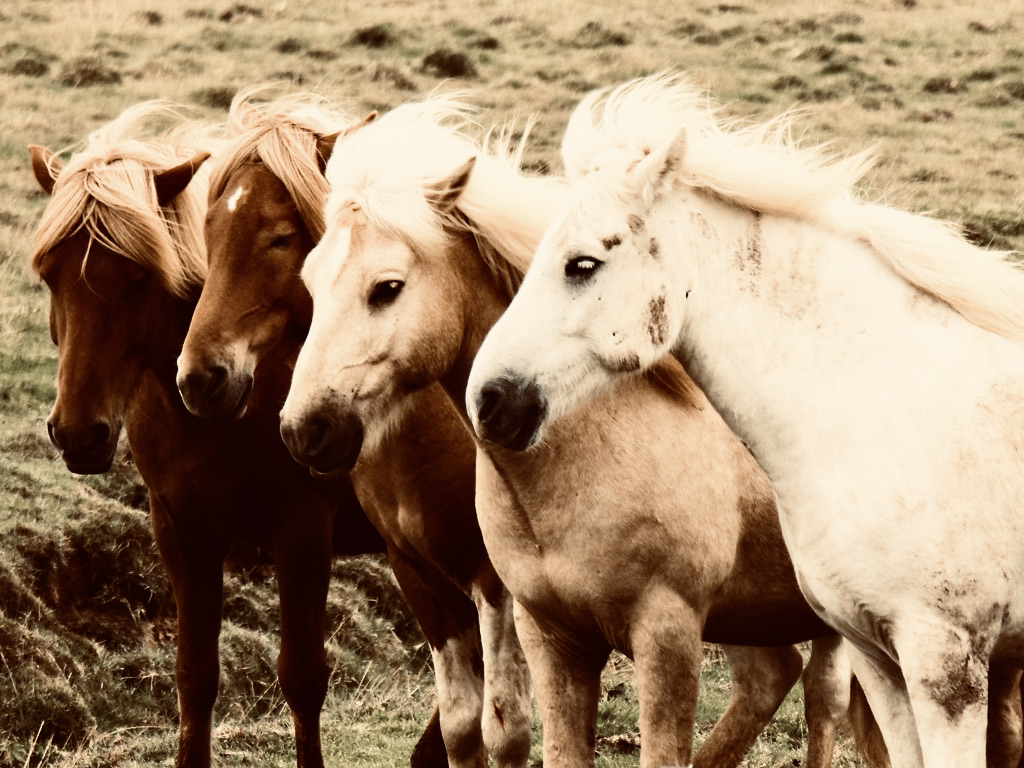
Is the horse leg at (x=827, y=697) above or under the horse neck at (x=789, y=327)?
under

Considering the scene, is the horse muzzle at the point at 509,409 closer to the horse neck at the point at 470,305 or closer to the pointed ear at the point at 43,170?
the horse neck at the point at 470,305

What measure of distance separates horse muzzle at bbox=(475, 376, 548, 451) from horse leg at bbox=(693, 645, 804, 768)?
2.66m

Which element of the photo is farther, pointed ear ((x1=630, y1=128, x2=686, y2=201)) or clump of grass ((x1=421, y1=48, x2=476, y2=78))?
clump of grass ((x1=421, y1=48, x2=476, y2=78))

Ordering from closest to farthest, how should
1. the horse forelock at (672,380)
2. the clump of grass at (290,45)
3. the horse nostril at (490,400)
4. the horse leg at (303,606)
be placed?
the horse nostril at (490,400)
the horse forelock at (672,380)
the horse leg at (303,606)
the clump of grass at (290,45)

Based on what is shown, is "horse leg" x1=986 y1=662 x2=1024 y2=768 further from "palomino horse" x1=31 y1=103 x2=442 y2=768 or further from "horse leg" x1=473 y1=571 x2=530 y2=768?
"palomino horse" x1=31 y1=103 x2=442 y2=768

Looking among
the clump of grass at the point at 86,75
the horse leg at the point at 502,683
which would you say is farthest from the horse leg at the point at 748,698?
the clump of grass at the point at 86,75

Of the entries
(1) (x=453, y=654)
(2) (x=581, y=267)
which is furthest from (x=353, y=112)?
(2) (x=581, y=267)

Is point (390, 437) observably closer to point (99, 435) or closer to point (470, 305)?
point (470, 305)

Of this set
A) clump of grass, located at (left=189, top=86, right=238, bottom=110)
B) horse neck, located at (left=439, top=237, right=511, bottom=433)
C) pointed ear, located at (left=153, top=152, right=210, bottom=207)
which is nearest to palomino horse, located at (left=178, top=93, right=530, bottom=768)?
pointed ear, located at (left=153, top=152, right=210, bottom=207)

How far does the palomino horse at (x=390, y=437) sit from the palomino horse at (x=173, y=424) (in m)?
0.36

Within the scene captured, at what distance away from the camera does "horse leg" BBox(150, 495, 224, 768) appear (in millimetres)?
5621

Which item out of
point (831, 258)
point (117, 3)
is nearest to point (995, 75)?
point (117, 3)

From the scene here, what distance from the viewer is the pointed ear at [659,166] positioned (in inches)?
140

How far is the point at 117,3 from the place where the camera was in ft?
66.8
